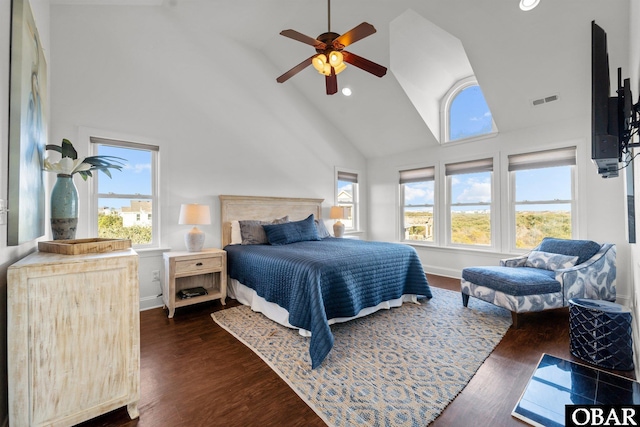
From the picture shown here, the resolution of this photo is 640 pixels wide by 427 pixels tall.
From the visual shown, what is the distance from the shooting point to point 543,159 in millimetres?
3906

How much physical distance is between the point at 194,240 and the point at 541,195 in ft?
15.6

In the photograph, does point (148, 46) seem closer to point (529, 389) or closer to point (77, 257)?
point (77, 257)

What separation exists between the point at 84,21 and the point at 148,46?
0.60m

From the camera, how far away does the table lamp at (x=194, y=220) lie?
332 centimetres

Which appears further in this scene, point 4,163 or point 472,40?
point 472,40

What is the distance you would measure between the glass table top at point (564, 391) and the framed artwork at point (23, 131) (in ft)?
9.11

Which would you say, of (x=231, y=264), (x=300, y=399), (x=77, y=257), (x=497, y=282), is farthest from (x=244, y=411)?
(x=497, y=282)

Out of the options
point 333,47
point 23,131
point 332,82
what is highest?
point 333,47

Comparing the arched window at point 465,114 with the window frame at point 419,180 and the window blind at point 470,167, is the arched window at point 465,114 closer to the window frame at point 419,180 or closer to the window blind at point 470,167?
the window blind at point 470,167

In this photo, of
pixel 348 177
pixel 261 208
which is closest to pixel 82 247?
pixel 261 208

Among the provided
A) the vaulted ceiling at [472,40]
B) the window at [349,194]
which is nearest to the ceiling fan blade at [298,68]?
the vaulted ceiling at [472,40]

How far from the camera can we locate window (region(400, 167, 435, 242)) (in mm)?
5203

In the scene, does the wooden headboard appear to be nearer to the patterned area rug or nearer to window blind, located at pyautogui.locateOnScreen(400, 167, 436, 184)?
the patterned area rug

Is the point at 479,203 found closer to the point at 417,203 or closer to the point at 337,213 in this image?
the point at 417,203
